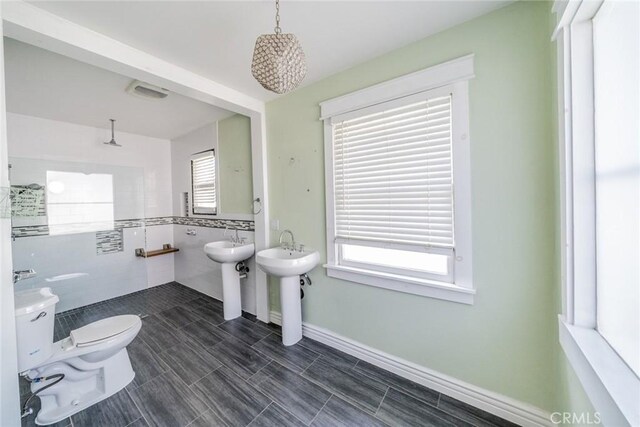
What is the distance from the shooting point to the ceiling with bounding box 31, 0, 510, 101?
1.29m

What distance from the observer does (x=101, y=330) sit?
1.73 metres

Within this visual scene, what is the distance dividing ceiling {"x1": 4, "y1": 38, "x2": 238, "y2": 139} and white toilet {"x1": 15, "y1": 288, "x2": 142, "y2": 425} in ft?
5.53

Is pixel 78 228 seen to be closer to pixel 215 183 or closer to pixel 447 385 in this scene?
pixel 215 183

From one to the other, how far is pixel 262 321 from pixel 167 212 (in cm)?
269

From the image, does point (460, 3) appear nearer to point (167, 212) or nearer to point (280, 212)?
point (280, 212)

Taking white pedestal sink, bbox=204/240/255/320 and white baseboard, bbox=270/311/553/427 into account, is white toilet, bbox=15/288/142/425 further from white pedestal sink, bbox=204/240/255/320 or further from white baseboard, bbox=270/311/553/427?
white baseboard, bbox=270/311/553/427

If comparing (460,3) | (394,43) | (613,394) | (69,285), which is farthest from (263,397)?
(69,285)

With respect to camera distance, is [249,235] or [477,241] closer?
[477,241]

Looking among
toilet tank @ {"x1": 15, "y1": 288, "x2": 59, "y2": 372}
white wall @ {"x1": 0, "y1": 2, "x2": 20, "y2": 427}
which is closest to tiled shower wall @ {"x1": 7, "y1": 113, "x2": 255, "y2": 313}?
toilet tank @ {"x1": 15, "y1": 288, "x2": 59, "y2": 372}

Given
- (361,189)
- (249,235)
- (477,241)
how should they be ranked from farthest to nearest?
1. (249,235)
2. (361,189)
3. (477,241)

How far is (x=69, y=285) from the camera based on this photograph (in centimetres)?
294

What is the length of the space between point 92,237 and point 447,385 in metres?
4.41

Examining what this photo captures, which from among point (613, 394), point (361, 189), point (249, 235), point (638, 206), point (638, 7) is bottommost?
point (613, 394)

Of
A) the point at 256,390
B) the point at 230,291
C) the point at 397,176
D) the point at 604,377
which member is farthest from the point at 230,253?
the point at 604,377
